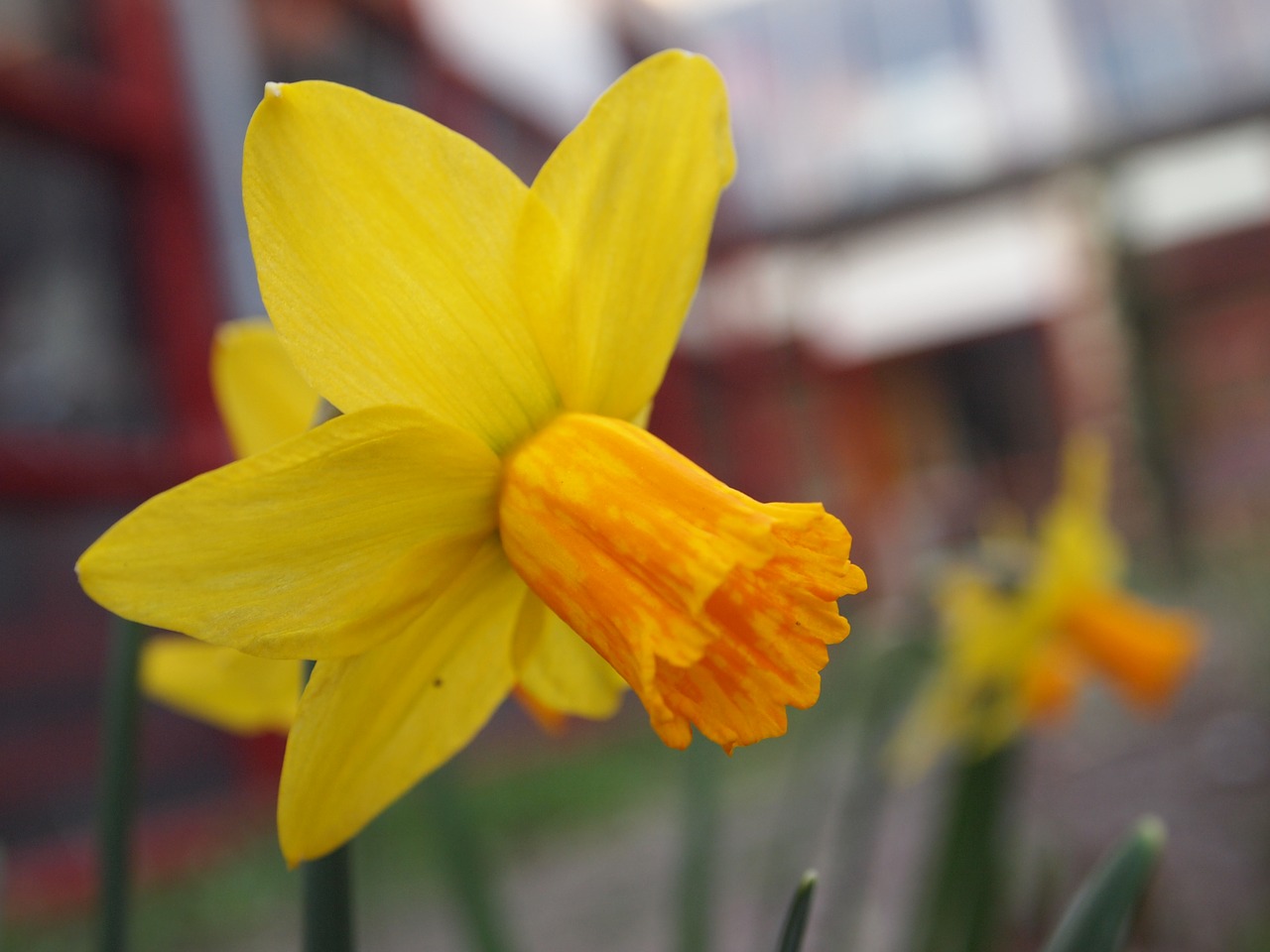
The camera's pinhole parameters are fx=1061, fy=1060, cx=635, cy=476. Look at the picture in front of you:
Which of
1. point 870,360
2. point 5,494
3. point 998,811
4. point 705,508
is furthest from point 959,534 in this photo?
point 705,508

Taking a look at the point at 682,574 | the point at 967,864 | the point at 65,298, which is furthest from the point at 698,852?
the point at 65,298

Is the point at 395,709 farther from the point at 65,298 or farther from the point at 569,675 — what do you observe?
the point at 65,298

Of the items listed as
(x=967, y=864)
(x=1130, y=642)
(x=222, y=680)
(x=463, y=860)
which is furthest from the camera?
(x=1130, y=642)

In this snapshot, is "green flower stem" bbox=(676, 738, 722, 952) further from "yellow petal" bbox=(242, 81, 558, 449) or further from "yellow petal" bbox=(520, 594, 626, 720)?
"yellow petal" bbox=(242, 81, 558, 449)

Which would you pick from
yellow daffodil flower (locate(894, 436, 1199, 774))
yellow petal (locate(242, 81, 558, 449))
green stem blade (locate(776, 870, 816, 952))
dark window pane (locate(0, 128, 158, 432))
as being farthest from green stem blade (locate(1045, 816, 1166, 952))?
dark window pane (locate(0, 128, 158, 432))

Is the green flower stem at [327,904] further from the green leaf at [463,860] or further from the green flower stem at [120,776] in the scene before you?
the green leaf at [463,860]

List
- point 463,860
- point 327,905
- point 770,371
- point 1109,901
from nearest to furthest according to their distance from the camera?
point 327,905, point 1109,901, point 463,860, point 770,371
